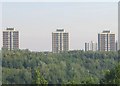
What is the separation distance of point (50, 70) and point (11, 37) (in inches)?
37.1

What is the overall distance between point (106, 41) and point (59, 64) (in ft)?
3.61

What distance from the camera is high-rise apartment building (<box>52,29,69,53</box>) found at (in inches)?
229

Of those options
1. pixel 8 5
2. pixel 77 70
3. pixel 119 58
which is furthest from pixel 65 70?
pixel 8 5

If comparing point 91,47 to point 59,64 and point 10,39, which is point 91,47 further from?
point 10,39

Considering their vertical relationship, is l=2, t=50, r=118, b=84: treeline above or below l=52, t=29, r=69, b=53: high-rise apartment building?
below

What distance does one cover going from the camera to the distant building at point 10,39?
5188 mm

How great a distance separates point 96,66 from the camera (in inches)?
227

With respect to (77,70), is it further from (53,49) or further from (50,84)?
(50,84)

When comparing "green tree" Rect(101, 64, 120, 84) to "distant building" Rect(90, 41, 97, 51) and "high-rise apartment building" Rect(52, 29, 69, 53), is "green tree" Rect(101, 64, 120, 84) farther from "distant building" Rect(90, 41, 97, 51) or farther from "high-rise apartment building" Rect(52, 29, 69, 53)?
"high-rise apartment building" Rect(52, 29, 69, 53)

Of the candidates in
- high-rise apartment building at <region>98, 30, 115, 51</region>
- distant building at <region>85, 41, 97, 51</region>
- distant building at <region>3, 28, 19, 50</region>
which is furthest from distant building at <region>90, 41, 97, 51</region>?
distant building at <region>3, 28, 19, 50</region>

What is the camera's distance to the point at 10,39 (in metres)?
5.42

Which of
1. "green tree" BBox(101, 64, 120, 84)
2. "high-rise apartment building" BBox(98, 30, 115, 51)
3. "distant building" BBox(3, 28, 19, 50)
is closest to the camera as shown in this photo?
"green tree" BBox(101, 64, 120, 84)

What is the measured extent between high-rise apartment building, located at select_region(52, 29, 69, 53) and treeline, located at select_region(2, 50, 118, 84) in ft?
0.37

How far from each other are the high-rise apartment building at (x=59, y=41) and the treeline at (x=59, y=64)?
0.11 m
